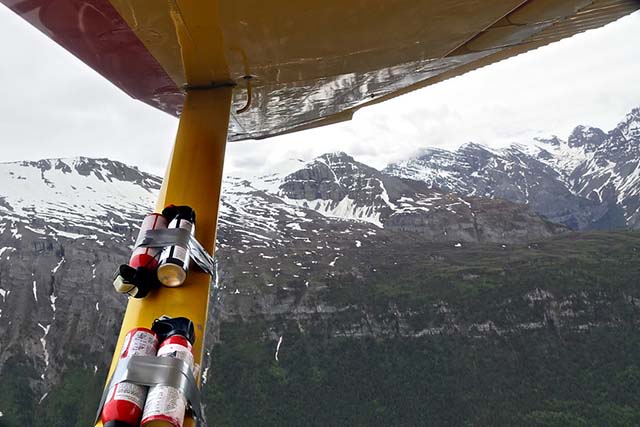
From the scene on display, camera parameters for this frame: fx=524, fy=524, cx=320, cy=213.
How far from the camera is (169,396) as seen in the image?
66.9 inches

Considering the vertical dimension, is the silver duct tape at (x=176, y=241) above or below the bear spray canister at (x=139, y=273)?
above

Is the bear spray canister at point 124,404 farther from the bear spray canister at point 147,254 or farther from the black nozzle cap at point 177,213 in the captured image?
the black nozzle cap at point 177,213

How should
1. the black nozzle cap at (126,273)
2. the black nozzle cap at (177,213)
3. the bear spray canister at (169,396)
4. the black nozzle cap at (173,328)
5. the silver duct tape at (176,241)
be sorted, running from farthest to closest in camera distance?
1. the black nozzle cap at (177,213)
2. the silver duct tape at (176,241)
3. the black nozzle cap at (126,273)
4. the black nozzle cap at (173,328)
5. the bear spray canister at (169,396)

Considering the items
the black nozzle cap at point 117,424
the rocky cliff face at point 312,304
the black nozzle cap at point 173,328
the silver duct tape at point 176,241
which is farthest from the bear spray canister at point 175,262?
the rocky cliff face at point 312,304

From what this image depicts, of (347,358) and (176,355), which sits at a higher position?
(347,358)

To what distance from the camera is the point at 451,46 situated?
102 inches

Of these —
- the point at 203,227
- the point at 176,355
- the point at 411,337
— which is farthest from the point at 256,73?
the point at 411,337

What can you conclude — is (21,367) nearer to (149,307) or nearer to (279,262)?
(279,262)

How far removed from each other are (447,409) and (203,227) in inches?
5980

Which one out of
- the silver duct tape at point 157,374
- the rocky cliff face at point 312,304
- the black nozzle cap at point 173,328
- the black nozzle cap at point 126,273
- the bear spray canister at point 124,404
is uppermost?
the rocky cliff face at point 312,304

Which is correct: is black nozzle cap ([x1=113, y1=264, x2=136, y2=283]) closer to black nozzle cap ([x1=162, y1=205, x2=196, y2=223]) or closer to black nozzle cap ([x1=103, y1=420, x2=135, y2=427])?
black nozzle cap ([x1=162, y1=205, x2=196, y2=223])

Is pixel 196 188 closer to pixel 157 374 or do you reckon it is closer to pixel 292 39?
pixel 292 39

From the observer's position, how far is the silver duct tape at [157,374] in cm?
174

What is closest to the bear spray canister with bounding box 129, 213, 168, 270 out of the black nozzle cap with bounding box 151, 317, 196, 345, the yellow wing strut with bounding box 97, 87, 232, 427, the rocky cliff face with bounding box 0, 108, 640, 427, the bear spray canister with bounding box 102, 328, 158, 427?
the yellow wing strut with bounding box 97, 87, 232, 427
